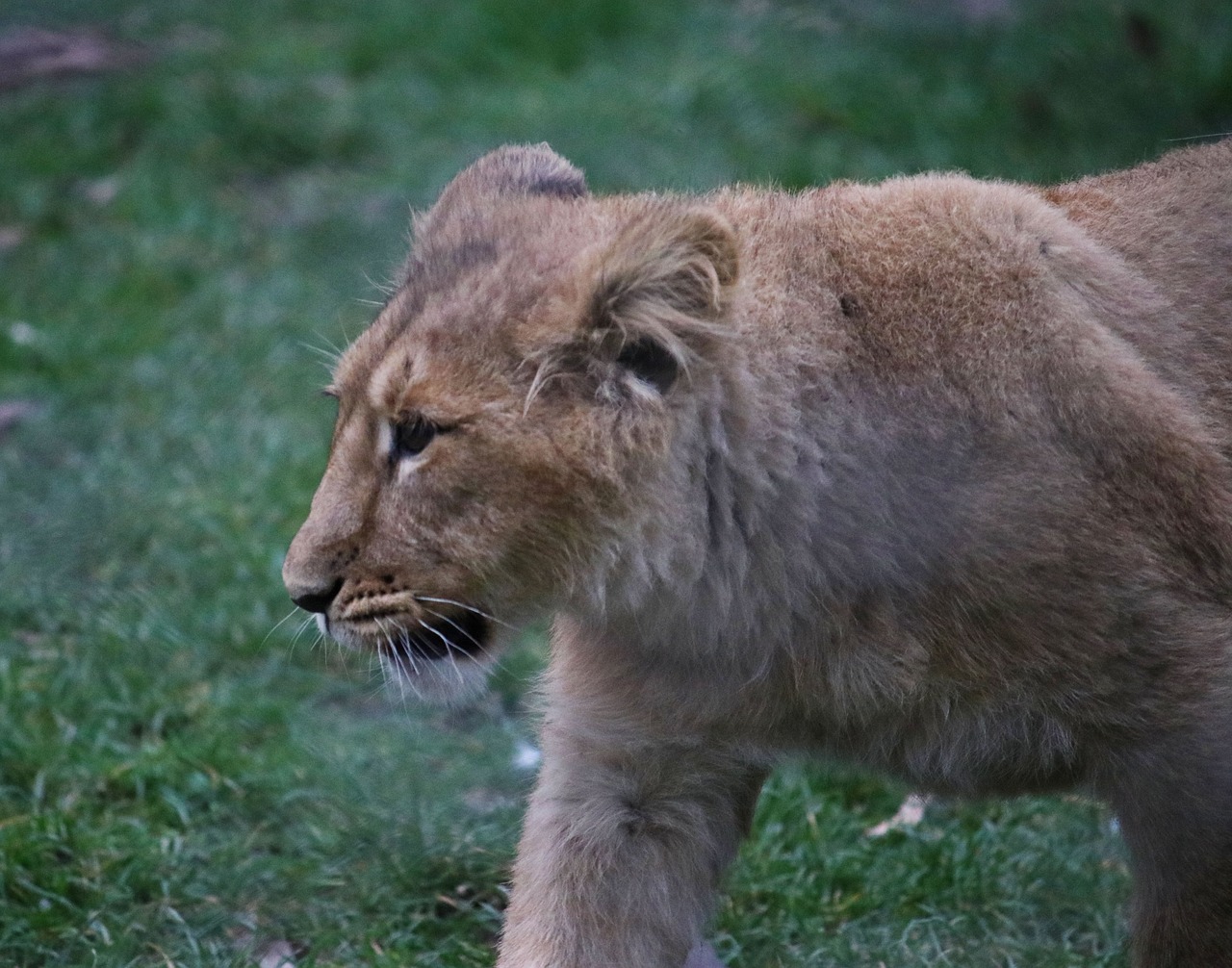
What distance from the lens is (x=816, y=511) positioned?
3229 millimetres

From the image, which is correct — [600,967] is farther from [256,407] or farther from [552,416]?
[256,407]

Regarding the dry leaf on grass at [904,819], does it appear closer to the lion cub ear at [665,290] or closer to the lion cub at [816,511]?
the lion cub at [816,511]

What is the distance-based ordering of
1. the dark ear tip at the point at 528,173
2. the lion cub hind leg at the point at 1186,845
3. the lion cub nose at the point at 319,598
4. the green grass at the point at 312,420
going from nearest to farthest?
the lion cub hind leg at the point at 1186,845, the lion cub nose at the point at 319,598, the dark ear tip at the point at 528,173, the green grass at the point at 312,420

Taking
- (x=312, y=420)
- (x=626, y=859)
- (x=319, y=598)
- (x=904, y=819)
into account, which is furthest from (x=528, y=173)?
(x=312, y=420)

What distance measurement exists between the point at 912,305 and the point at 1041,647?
711mm

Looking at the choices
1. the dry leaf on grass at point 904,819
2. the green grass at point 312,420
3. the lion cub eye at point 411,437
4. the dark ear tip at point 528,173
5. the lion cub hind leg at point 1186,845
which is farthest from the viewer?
the dry leaf on grass at point 904,819

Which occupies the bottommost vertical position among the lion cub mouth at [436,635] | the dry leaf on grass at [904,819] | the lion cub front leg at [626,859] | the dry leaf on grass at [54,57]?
the dry leaf on grass at [54,57]

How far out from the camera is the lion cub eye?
326 centimetres

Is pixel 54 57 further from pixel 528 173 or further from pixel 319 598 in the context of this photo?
pixel 319 598

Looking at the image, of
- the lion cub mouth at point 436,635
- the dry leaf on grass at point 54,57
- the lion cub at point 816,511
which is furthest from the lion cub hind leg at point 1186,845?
the dry leaf on grass at point 54,57

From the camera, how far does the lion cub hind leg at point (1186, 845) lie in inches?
123

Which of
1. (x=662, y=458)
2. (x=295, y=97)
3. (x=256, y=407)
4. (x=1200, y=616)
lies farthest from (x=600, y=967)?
(x=295, y=97)

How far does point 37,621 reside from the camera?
5352 millimetres

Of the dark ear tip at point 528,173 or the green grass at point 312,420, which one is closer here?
the dark ear tip at point 528,173
